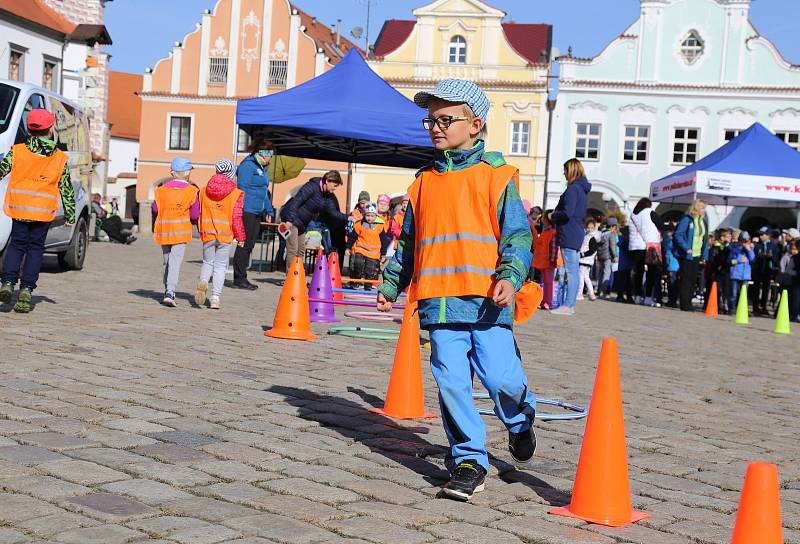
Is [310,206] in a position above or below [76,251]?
above

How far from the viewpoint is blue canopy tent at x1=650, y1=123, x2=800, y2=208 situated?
21.0 meters

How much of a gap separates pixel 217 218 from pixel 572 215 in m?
5.40

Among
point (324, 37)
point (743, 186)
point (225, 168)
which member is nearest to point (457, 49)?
point (324, 37)

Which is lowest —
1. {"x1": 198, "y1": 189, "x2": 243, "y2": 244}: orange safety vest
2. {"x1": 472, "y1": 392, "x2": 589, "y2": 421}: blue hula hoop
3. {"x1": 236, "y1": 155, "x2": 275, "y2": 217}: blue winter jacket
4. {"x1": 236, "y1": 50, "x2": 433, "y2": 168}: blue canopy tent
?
{"x1": 472, "y1": 392, "x2": 589, "y2": 421}: blue hula hoop

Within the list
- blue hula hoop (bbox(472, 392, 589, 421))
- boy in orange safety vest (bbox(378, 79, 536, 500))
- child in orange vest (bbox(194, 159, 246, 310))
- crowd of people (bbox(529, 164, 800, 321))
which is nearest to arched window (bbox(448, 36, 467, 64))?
crowd of people (bbox(529, 164, 800, 321))

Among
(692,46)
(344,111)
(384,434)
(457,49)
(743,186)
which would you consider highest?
(692,46)

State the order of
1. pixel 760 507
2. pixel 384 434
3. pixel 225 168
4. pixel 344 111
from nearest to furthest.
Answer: pixel 760 507
pixel 384 434
pixel 225 168
pixel 344 111

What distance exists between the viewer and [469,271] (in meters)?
4.76

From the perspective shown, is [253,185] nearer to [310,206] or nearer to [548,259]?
[310,206]

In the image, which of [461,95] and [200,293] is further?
[200,293]

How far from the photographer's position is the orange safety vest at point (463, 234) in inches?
188

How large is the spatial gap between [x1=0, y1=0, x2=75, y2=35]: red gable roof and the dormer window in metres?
25.0

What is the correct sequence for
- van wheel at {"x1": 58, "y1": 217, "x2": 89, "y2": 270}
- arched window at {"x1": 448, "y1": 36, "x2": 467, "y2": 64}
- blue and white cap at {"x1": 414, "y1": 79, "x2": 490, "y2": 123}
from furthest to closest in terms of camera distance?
arched window at {"x1": 448, "y1": 36, "x2": 467, "y2": 64}, van wheel at {"x1": 58, "y1": 217, "x2": 89, "y2": 270}, blue and white cap at {"x1": 414, "y1": 79, "x2": 490, "y2": 123}

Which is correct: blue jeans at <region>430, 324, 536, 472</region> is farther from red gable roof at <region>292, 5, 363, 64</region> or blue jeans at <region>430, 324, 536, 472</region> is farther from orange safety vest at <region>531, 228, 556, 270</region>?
red gable roof at <region>292, 5, 363, 64</region>
